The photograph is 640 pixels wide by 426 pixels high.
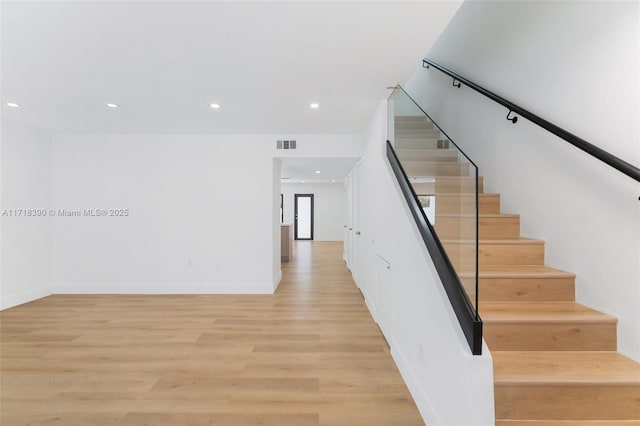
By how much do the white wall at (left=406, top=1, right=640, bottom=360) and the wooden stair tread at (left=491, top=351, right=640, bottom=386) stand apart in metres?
0.20

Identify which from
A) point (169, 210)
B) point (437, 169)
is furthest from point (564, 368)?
point (169, 210)

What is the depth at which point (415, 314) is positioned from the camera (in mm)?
2078

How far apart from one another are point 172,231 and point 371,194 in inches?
136

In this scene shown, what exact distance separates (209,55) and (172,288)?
3.90 meters

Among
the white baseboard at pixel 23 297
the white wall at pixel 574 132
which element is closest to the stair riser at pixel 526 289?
the white wall at pixel 574 132

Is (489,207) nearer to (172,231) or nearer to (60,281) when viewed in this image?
(172,231)

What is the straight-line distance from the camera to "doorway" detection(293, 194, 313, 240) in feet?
39.5

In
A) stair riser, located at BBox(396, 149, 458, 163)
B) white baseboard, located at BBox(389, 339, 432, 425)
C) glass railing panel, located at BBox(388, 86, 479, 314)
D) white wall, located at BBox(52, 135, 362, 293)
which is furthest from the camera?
white wall, located at BBox(52, 135, 362, 293)

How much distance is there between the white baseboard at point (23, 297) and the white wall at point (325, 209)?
825 centimetres

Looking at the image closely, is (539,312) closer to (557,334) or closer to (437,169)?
(557,334)

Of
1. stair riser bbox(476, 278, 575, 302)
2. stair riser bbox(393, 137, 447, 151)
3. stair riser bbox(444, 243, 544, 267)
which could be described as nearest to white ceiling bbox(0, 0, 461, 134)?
stair riser bbox(393, 137, 447, 151)

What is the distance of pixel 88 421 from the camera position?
187 centimetres

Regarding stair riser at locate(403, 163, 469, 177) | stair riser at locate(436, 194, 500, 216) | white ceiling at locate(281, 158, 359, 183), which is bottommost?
stair riser at locate(436, 194, 500, 216)

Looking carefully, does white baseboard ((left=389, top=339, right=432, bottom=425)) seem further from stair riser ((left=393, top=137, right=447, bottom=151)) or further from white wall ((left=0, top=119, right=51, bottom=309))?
white wall ((left=0, top=119, right=51, bottom=309))
